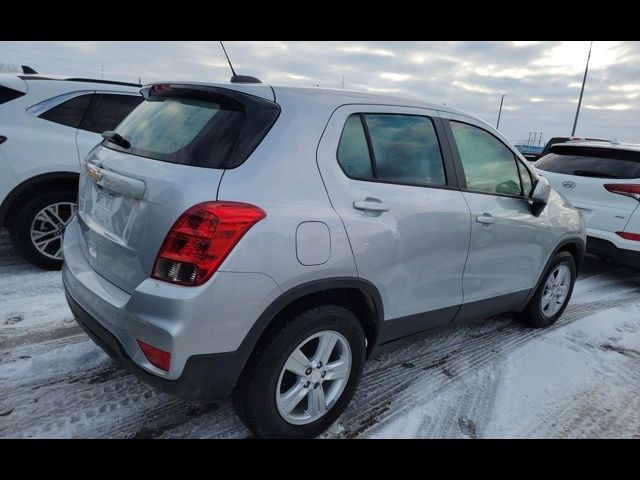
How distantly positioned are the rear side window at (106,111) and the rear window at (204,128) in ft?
7.81

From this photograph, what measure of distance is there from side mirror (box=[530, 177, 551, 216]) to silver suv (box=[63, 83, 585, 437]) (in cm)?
64

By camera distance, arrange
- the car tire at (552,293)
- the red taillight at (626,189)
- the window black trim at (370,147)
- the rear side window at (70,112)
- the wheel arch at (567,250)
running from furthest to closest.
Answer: the red taillight at (626,189) → the rear side window at (70,112) → the car tire at (552,293) → the wheel arch at (567,250) → the window black trim at (370,147)

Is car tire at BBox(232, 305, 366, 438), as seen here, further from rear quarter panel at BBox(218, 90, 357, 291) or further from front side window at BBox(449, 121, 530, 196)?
front side window at BBox(449, 121, 530, 196)

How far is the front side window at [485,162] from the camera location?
2.94m

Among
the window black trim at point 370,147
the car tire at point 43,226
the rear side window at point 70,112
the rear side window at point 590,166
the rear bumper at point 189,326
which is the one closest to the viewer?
the rear bumper at point 189,326

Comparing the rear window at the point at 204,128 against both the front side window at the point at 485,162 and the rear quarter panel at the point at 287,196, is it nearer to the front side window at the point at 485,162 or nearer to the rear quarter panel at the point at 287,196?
the rear quarter panel at the point at 287,196

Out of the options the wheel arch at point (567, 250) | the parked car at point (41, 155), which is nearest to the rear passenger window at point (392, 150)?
the wheel arch at point (567, 250)

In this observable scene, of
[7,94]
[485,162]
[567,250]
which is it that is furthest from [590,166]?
[7,94]

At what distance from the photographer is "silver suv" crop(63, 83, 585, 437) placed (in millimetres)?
1856

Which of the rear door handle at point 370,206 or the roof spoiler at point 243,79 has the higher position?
the roof spoiler at point 243,79

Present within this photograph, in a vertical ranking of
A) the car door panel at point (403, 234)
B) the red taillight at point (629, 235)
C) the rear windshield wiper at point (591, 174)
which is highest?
the rear windshield wiper at point (591, 174)

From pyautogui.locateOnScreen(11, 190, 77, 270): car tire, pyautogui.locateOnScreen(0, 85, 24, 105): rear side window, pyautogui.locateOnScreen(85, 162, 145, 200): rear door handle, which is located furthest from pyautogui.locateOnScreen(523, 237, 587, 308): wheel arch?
pyautogui.locateOnScreen(0, 85, 24, 105): rear side window

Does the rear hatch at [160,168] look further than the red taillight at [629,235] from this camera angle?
No

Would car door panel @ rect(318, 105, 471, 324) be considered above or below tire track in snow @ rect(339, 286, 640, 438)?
above
